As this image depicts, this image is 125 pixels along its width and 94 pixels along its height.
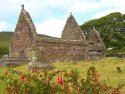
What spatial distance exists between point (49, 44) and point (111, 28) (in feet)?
179

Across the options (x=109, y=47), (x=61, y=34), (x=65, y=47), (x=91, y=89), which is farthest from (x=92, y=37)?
(x=91, y=89)

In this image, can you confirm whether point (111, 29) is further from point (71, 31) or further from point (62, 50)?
point (62, 50)

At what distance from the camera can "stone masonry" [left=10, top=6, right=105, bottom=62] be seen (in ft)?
163

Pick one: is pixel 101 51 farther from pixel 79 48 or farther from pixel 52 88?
pixel 52 88

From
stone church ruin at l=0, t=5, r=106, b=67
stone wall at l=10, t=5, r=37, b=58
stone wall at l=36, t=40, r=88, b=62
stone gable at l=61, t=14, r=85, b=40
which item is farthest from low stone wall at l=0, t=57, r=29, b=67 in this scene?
stone gable at l=61, t=14, r=85, b=40

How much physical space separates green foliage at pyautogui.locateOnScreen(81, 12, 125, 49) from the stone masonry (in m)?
37.7

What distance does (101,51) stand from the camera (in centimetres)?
6275

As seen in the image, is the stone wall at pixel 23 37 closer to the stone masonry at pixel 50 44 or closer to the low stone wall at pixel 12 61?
the stone masonry at pixel 50 44

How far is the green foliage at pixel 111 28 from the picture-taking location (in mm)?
97062

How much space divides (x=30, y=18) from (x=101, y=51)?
13839 millimetres

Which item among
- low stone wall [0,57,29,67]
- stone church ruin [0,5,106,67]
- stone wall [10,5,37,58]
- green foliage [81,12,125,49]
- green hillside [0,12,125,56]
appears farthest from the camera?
green foliage [81,12,125,49]

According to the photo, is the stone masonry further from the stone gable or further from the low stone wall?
the low stone wall

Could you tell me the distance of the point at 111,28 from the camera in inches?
4043

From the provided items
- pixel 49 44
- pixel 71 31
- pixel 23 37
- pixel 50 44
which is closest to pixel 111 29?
pixel 71 31
